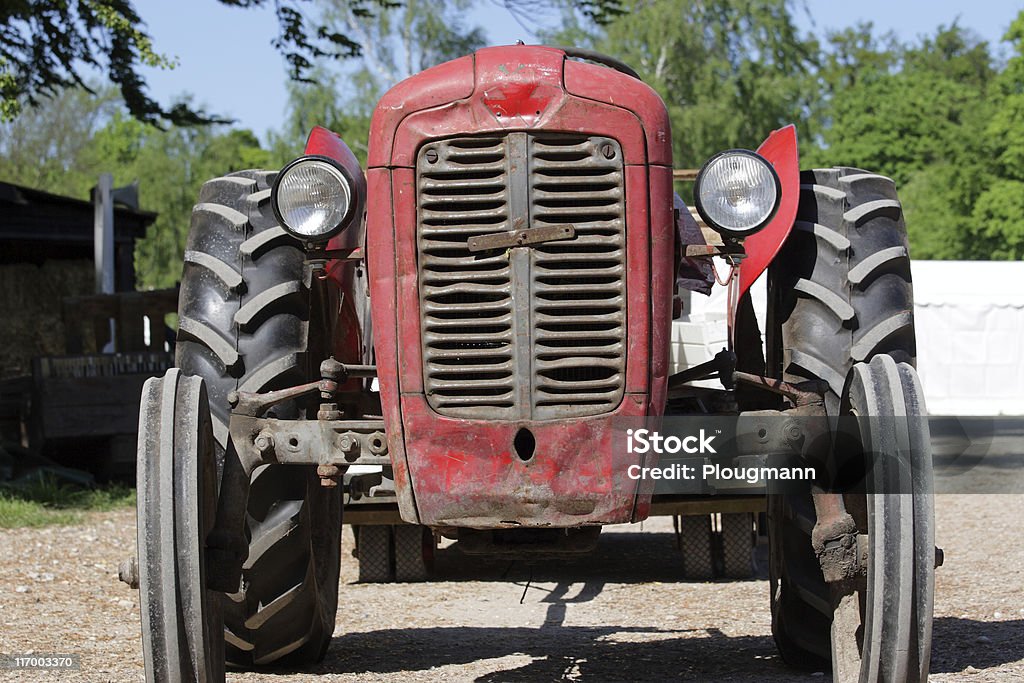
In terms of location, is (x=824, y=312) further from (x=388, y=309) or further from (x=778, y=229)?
(x=388, y=309)

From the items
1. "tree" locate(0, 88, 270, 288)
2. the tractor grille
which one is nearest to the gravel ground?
the tractor grille

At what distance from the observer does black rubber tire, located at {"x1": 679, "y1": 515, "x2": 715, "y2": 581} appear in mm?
8391

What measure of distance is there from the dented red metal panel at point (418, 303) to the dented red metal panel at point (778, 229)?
3.08 ft

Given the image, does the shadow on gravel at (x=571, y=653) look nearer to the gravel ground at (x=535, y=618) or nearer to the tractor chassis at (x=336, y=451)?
the gravel ground at (x=535, y=618)

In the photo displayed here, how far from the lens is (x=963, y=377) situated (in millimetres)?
22062

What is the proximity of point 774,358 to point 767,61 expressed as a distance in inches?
1390

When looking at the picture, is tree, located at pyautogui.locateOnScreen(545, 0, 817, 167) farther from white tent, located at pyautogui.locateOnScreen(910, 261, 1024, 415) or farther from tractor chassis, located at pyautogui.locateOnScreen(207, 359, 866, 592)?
tractor chassis, located at pyautogui.locateOnScreen(207, 359, 866, 592)

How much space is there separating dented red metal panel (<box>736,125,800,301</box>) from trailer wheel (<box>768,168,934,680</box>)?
128mm

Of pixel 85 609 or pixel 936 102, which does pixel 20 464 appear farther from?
pixel 936 102

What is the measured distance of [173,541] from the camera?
12.9ft

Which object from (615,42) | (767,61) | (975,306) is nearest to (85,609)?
(975,306)

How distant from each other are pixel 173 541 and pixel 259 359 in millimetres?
1090

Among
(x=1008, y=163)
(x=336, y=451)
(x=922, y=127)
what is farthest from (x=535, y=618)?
(x=922, y=127)

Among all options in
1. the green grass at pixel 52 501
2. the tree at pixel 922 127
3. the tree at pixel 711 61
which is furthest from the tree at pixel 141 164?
the green grass at pixel 52 501
